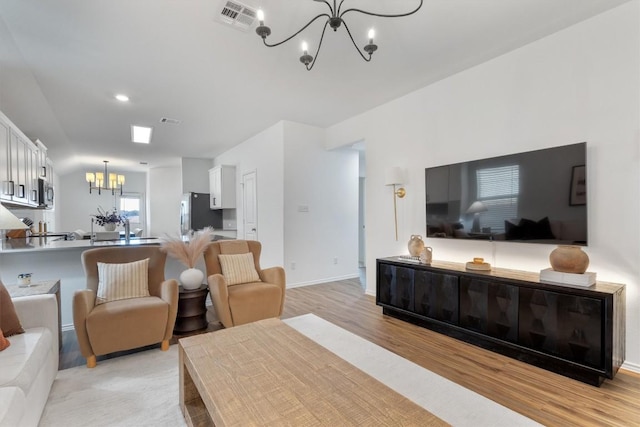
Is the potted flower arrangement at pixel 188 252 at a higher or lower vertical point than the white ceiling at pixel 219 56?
lower

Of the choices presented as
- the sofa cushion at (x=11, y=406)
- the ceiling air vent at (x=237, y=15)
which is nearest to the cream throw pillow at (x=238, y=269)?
the sofa cushion at (x=11, y=406)

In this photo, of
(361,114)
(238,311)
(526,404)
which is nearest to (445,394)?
(526,404)

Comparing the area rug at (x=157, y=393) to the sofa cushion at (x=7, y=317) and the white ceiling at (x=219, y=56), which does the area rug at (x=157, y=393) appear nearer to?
the sofa cushion at (x=7, y=317)

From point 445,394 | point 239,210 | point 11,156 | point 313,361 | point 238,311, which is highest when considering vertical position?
point 11,156

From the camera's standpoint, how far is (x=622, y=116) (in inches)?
91.8

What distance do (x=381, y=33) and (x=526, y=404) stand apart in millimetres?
3008

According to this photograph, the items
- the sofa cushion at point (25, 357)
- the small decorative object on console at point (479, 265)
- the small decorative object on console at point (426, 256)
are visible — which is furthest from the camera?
the small decorative object on console at point (426, 256)

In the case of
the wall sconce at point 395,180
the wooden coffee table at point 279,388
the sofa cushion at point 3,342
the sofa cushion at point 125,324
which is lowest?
the sofa cushion at point 125,324

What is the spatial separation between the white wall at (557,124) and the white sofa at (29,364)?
11.9 feet

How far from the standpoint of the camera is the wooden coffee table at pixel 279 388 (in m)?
1.14

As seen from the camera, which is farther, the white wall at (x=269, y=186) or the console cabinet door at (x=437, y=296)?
the white wall at (x=269, y=186)

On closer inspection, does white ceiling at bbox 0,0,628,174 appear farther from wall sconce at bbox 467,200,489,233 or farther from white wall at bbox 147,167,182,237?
white wall at bbox 147,167,182,237

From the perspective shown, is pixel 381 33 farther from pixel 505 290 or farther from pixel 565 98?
pixel 505 290

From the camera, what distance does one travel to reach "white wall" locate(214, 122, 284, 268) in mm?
5117
